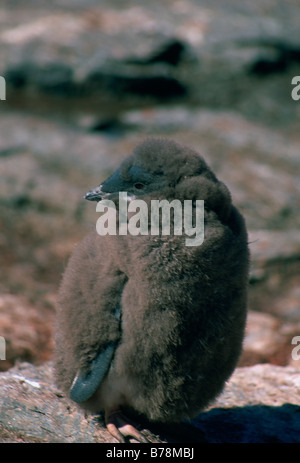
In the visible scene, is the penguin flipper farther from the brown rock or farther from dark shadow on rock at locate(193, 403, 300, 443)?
the brown rock

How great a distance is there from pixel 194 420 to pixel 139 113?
5.25 meters

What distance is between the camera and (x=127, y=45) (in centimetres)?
845

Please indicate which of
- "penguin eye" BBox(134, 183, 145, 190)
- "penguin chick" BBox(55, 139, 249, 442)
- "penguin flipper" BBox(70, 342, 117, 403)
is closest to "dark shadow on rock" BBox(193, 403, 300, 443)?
"penguin chick" BBox(55, 139, 249, 442)

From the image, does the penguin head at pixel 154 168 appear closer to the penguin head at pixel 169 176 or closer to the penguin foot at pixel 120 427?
the penguin head at pixel 169 176

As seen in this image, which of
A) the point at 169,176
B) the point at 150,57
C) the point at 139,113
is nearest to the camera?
the point at 169,176

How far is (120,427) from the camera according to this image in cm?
313

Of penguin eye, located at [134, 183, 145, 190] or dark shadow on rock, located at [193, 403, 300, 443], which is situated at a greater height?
penguin eye, located at [134, 183, 145, 190]

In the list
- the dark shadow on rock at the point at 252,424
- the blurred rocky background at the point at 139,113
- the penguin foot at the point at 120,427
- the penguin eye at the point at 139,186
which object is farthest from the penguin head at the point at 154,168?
the blurred rocky background at the point at 139,113

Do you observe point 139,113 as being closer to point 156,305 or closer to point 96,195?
point 96,195

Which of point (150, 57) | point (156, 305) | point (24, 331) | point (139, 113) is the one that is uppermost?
point (150, 57)

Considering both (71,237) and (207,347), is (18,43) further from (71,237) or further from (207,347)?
(207,347)

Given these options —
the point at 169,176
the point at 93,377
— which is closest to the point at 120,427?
the point at 93,377

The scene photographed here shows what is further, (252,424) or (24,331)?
(24,331)

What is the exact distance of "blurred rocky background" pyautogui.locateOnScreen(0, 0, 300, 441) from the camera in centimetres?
642
